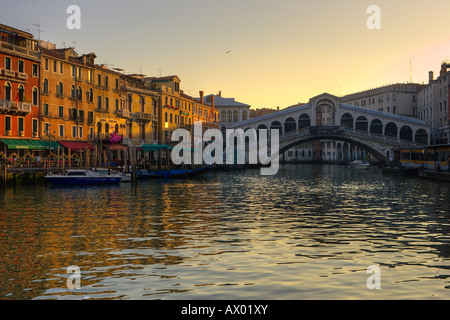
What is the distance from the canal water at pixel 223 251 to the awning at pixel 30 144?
1832 centimetres

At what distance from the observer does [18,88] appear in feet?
141

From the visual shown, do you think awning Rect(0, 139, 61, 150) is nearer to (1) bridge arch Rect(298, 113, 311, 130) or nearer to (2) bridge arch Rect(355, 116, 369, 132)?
(1) bridge arch Rect(298, 113, 311, 130)

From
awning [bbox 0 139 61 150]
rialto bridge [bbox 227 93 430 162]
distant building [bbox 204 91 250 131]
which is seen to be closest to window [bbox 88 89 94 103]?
awning [bbox 0 139 61 150]

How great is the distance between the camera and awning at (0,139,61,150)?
132ft

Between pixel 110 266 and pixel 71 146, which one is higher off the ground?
pixel 71 146

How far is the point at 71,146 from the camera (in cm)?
4788

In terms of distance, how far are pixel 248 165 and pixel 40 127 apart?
140 feet

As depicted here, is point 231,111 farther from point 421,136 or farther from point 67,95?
point 67,95

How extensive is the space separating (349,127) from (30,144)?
55453mm

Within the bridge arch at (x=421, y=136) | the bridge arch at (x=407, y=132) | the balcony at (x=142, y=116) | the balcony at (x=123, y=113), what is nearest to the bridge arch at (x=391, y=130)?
the bridge arch at (x=407, y=132)

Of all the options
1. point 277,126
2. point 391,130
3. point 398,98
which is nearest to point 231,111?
point 277,126
